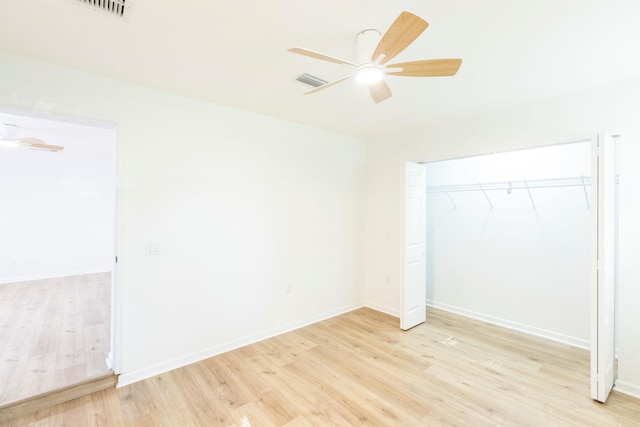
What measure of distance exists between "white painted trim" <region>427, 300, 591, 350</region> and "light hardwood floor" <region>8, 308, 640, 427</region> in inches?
5.1

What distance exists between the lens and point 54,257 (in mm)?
6090

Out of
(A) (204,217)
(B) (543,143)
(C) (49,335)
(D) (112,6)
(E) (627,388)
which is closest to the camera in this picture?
(D) (112,6)

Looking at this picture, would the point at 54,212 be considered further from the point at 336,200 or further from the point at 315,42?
the point at 315,42

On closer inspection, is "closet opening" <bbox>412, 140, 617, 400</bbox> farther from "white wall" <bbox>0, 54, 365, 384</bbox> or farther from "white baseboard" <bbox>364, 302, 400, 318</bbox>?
"white wall" <bbox>0, 54, 365, 384</bbox>

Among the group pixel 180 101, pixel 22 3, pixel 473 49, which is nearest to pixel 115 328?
pixel 180 101

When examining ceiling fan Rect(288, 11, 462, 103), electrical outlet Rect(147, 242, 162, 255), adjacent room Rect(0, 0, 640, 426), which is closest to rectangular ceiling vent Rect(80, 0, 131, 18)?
adjacent room Rect(0, 0, 640, 426)

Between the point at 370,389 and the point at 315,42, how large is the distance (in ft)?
9.23

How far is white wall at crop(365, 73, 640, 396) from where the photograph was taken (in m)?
2.44

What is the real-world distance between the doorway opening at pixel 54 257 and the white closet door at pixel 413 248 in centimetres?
324

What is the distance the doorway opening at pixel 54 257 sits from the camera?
8.97 ft

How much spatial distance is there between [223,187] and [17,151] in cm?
547

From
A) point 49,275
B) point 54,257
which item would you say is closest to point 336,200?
point 54,257

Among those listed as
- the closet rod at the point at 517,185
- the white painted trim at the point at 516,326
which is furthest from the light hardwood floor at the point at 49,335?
the closet rod at the point at 517,185

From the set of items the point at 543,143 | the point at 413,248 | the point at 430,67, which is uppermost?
the point at 430,67
